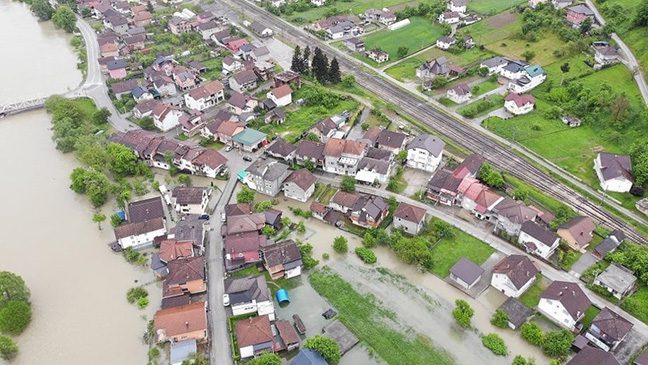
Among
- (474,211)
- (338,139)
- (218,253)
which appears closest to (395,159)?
(338,139)

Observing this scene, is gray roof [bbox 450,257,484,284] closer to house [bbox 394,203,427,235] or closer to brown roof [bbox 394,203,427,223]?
house [bbox 394,203,427,235]

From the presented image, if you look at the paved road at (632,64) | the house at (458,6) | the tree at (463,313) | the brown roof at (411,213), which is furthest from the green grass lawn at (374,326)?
the house at (458,6)

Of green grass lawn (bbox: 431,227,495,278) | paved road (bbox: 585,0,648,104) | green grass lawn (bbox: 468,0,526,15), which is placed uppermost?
paved road (bbox: 585,0,648,104)

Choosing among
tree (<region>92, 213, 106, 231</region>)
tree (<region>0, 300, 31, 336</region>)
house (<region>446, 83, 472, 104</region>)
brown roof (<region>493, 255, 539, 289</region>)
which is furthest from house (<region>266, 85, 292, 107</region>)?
tree (<region>0, 300, 31, 336</region>)

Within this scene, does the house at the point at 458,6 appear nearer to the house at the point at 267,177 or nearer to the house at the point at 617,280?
the house at the point at 267,177

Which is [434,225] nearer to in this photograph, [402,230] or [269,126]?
[402,230]

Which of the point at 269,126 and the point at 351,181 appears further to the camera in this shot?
the point at 269,126

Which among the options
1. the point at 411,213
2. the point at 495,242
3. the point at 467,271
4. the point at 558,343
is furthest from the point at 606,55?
the point at 558,343

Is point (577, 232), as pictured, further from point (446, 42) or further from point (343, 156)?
point (446, 42)
